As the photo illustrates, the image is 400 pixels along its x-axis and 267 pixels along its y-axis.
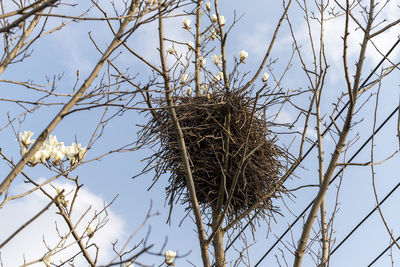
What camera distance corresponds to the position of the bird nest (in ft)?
9.07

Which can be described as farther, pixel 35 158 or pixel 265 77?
pixel 265 77

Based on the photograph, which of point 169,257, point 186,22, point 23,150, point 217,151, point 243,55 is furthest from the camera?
point 186,22

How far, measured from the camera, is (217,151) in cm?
280

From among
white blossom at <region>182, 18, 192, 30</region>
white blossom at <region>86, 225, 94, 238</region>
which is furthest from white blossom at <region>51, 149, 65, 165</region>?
white blossom at <region>182, 18, 192, 30</region>

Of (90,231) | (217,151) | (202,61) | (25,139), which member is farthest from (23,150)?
(202,61)

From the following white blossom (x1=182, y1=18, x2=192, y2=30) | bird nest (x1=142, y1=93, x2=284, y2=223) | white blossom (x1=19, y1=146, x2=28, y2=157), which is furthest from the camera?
white blossom (x1=182, y1=18, x2=192, y2=30)

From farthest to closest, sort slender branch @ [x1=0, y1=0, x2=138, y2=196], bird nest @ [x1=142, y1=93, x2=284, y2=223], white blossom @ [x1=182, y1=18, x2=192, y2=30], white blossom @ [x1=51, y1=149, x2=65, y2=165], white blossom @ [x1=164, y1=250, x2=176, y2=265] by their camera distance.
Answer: white blossom @ [x1=182, y1=18, x2=192, y2=30] < bird nest @ [x1=142, y1=93, x2=284, y2=223] < white blossom @ [x1=164, y1=250, x2=176, y2=265] < white blossom @ [x1=51, y1=149, x2=65, y2=165] < slender branch @ [x1=0, y1=0, x2=138, y2=196]

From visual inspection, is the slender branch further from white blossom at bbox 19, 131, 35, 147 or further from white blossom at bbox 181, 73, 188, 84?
white blossom at bbox 181, 73, 188, 84

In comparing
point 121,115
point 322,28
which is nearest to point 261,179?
point 322,28

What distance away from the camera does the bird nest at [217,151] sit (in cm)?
276

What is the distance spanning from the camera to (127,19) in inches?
76.7

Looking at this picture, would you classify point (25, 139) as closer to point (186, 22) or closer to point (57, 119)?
point (57, 119)

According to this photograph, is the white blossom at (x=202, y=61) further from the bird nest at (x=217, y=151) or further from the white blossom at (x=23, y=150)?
the white blossom at (x=23, y=150)

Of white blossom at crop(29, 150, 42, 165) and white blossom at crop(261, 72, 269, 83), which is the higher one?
white blossom at crop(261, 72, 269, 83)
